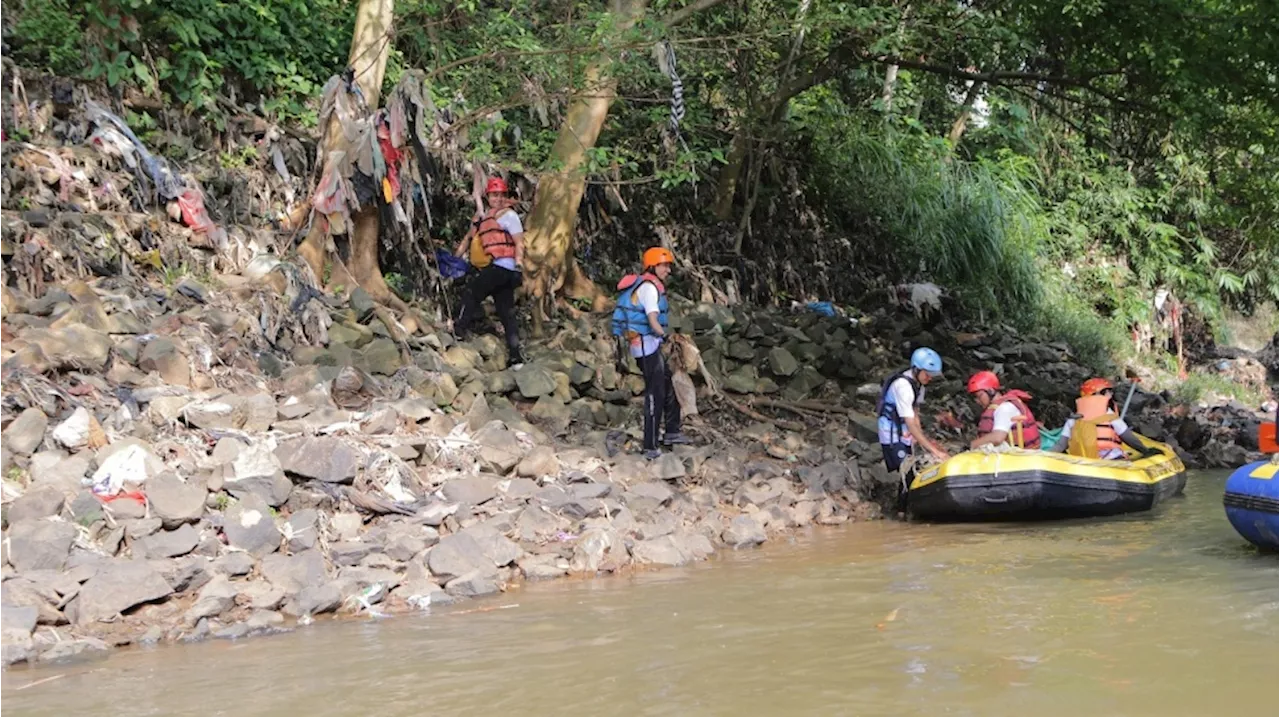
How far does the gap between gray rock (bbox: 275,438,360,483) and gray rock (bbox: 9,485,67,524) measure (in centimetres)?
141

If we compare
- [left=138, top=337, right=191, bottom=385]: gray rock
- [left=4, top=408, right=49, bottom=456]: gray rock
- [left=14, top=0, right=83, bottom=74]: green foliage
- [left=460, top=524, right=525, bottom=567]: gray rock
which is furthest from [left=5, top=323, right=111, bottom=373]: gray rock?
[left=14, top=0, right=83, bottom=74]: green foliage

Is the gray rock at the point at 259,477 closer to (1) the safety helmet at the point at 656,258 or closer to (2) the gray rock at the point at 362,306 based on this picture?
(2) the gray rock at the point at 362,306

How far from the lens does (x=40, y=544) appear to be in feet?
21.5

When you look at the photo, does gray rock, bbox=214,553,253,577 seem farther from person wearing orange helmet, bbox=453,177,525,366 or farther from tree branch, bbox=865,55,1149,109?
tree branch, bbox=865,55,1149,109

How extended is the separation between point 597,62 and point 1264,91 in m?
6.56

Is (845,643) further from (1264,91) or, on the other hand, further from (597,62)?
(1264,91)

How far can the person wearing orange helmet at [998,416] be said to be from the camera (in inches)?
386

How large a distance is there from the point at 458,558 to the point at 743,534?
244cm

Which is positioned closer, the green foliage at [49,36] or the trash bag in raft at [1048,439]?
the trash bag in raft at [1048,439]

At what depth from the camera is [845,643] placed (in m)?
5.79

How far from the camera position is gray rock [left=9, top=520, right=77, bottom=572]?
6.50m

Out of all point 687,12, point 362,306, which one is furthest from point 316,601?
point 687,12

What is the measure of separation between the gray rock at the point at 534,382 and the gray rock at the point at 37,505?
15.4ft

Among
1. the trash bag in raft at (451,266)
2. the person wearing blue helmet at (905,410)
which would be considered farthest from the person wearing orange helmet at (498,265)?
the person wearing blue helmet at (905,410)
